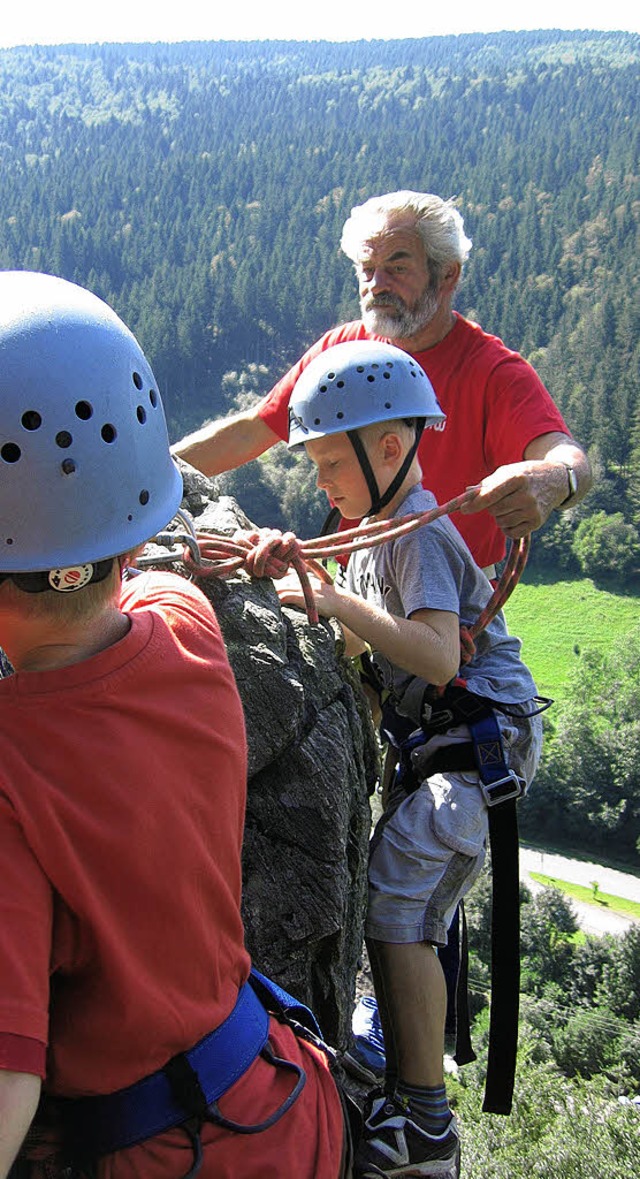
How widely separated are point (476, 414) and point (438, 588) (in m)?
1.43

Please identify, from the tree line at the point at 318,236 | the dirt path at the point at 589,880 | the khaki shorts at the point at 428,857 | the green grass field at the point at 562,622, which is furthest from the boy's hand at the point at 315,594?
the tree line at the point at 318,236

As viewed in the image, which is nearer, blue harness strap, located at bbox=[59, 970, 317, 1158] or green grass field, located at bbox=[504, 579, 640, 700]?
blue harness strap, located at bbox=[59, 970, 317, 1158]

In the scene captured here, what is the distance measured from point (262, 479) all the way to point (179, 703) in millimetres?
79015

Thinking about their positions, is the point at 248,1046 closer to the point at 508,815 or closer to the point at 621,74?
the point at 508,815

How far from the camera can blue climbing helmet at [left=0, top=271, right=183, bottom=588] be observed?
1739mm

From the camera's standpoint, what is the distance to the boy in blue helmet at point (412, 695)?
11.2 feet

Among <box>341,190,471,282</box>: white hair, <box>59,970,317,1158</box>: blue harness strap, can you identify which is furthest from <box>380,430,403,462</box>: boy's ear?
<box>59,970,317,1158</box>: blue harness strap

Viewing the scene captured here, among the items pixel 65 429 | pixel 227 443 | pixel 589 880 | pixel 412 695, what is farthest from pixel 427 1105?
pixel 589 880

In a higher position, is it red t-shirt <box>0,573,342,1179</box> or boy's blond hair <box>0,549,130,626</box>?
boy's blond hair <box>0,549,130,626</box>

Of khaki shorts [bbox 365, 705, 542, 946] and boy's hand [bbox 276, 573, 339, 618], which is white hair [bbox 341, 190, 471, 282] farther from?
khaki shorts [bbox 365, 705, 542, 946]

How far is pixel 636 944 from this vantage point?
35.9 metres

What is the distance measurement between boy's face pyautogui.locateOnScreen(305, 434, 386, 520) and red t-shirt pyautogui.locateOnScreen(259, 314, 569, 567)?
83 centimetres

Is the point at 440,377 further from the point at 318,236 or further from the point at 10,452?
the point at 318,236

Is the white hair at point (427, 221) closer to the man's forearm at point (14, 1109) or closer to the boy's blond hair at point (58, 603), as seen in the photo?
the boy's blond hair at point (58, 603)
